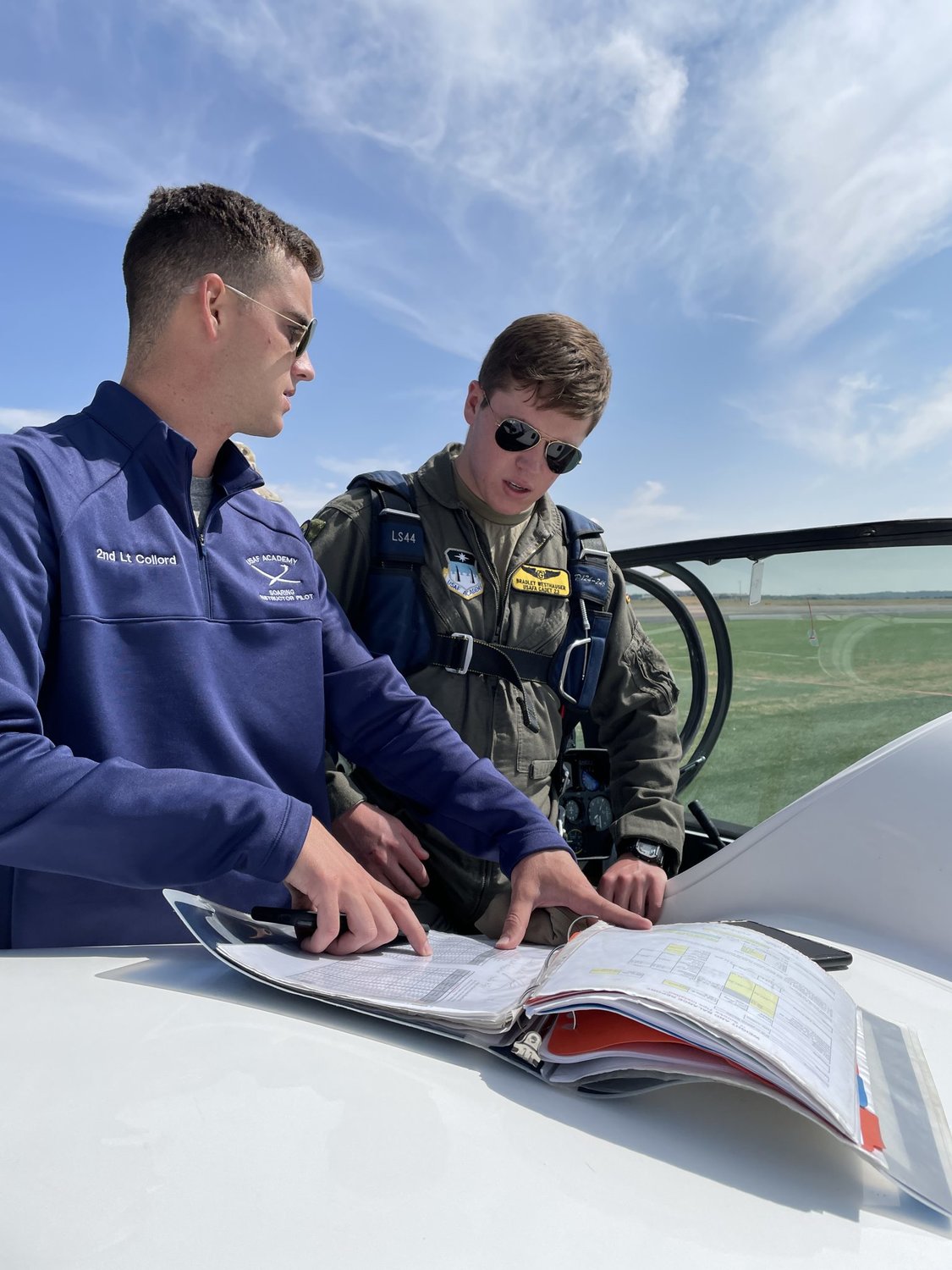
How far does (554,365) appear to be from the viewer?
1.89 metres

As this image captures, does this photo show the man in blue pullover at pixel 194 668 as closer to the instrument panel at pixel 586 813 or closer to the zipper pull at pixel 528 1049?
the zipper pull at pixel 528 1049

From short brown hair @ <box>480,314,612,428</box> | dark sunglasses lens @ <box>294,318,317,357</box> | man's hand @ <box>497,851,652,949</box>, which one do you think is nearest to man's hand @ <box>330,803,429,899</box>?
man's hand @ <box>497,851,652,949</box>

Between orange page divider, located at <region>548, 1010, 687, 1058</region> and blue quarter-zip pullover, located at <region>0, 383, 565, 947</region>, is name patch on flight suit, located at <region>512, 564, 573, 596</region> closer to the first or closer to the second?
blue quarter-zip pullover, located at <region>0, 383, 565, 947</region>

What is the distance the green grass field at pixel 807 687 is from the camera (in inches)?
102

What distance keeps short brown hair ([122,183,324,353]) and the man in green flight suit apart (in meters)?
0.61

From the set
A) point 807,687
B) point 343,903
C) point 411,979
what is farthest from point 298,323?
point 807,687

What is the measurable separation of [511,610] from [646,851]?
622 millimetres

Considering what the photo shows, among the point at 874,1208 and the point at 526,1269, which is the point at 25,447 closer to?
→ the point at 526,1269

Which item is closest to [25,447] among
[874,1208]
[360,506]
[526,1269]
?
[360,506]

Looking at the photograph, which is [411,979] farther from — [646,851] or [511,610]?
[511,610]

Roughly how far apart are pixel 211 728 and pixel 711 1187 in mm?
882

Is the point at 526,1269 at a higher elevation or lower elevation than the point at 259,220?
lower

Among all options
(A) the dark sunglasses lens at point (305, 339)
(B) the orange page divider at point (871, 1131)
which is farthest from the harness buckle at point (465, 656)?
(B) the orange page divider at point (871, 1131)

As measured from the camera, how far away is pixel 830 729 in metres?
2.74
